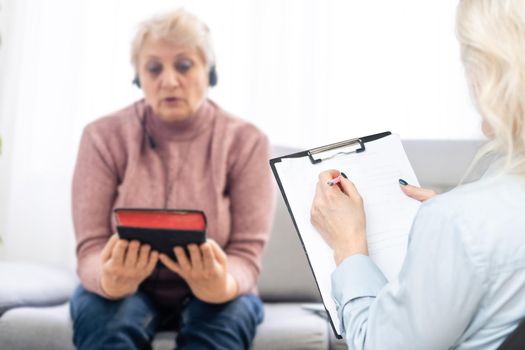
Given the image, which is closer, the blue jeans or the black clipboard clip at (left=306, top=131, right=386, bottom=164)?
the black clipboard clip at (left=306, top=131, right=386, bottom=164)

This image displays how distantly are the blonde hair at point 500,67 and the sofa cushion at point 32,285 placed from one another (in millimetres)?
1234

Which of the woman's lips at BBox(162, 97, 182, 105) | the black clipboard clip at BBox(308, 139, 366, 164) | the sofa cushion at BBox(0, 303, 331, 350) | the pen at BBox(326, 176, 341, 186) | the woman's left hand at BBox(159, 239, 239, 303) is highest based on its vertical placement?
the woman's lips at BBox(162, 97, 182, 105)

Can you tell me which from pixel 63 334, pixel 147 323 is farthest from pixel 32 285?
pixel 147 323

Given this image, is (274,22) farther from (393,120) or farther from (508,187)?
(508,187)

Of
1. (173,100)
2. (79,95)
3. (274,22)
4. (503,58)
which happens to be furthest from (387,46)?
(503,58)

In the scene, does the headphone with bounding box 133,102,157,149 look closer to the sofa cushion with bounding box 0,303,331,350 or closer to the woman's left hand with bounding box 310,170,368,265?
the sofa cushion with bounding box 0,303,331,350

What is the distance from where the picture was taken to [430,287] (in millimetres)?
737

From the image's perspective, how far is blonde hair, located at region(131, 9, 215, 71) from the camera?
166 cm

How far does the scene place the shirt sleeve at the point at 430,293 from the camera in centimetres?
72

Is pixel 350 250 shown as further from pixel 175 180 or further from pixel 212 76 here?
pixel 212 76

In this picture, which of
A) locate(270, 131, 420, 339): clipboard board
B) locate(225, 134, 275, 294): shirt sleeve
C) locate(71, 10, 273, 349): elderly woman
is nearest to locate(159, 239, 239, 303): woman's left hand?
locate(71, 10, 273, 349): elderly woman

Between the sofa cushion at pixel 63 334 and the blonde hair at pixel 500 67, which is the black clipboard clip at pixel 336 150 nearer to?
the blonde hair at pixel 500 67

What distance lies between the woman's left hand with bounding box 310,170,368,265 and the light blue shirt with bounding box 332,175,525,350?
0.15m

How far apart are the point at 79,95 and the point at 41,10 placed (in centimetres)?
36
